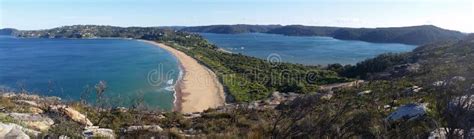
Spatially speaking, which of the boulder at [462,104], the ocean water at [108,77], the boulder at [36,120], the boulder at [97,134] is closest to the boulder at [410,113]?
the boulder at [462,104]

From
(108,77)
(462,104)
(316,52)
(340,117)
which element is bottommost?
(316,52)

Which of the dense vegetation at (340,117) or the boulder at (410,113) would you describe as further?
the boulder at (410,113)

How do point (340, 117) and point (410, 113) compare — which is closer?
point (340, 117)

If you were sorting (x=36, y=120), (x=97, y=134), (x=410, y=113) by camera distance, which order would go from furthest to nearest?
(x=36, y=120) < (x=410, y=113) < (x=97, y=134)

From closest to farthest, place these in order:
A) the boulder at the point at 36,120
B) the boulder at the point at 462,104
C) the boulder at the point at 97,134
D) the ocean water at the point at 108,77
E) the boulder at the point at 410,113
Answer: the boulder at the point at 462,104, the boulder at the point at 97,134, the boulder at the point at 410,113, the boulder at the point at 36,120, the ocean water at the point at 108,77

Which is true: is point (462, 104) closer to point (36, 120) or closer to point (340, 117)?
point (340, 117)

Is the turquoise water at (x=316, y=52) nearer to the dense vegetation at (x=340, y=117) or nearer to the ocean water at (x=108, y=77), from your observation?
the ocean water at (x=108, y=77)

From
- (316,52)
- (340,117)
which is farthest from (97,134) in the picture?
(316,52)

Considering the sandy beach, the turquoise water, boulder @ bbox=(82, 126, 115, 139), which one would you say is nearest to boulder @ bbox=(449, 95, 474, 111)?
boulder @ bbox=(82, 126, 115, 139)
